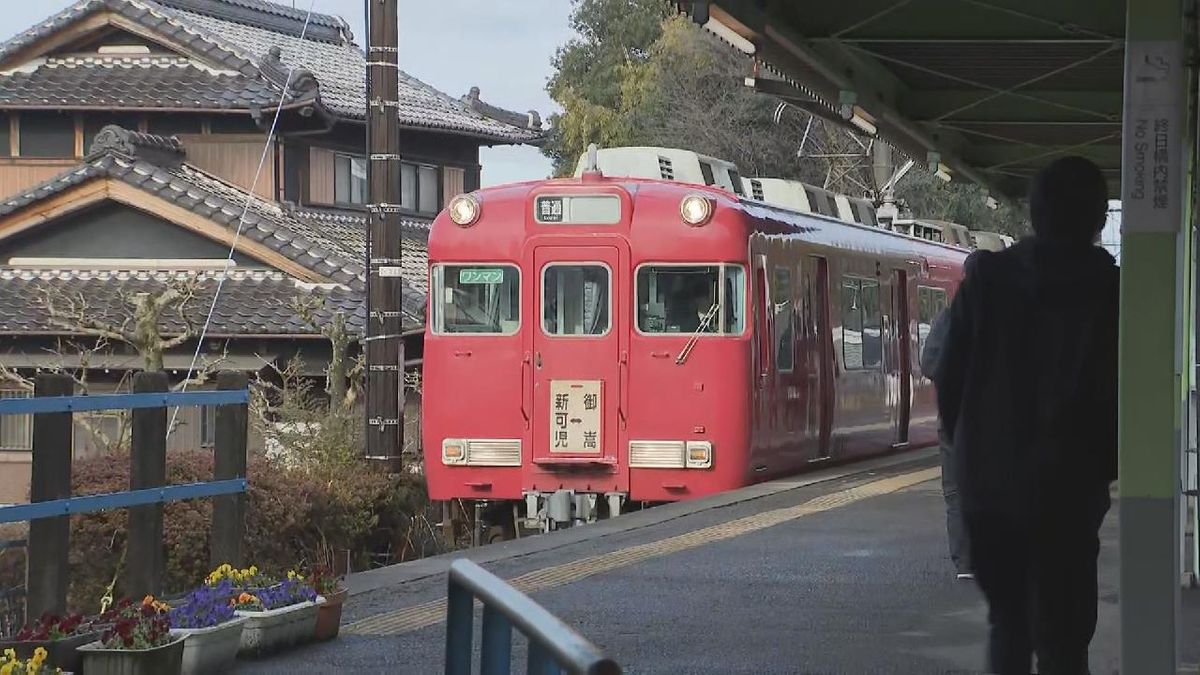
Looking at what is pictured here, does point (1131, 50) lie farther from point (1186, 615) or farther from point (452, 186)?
point (452, 186)

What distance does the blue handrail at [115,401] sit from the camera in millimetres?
7465

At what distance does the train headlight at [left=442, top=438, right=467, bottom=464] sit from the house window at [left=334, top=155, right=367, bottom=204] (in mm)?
12523

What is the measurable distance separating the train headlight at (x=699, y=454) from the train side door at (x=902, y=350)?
561 centimetres

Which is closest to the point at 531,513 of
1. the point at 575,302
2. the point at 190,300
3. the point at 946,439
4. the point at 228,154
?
the point at 575,302

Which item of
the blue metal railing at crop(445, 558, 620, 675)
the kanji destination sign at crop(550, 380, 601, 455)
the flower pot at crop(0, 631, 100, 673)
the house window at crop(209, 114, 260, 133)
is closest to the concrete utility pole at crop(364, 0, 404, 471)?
the kanji destination sign at crop(550, 380, 601, 455)

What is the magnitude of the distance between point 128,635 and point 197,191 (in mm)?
17476

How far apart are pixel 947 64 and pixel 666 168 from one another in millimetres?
5460

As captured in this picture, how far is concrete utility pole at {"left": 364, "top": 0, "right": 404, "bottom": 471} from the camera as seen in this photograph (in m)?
15.5

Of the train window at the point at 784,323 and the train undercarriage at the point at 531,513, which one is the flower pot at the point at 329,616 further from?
the train window at the point at 784,323

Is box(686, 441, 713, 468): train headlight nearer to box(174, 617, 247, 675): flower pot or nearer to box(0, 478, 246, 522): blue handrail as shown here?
box(0, 478, 246, 522): blue handrail

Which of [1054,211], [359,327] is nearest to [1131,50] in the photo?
[1054,211]

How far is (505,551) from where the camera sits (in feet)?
39.2

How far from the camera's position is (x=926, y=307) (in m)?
22.1

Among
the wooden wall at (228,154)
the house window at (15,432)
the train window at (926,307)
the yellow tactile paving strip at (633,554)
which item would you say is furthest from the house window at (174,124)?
the yellow tactile paving strip at (633,554)
